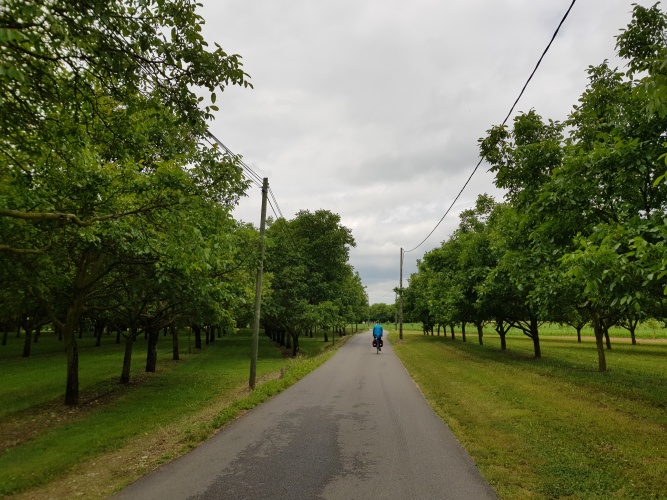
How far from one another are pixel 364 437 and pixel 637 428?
5.62 m

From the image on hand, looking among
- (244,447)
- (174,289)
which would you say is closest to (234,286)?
(174,289)

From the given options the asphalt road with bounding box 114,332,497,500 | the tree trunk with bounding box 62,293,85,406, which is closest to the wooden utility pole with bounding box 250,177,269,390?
the asphalt road with bounding box 114,332,497,500

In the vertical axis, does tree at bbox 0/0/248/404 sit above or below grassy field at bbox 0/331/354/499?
above

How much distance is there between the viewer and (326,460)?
6191mm

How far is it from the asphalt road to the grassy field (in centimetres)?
80

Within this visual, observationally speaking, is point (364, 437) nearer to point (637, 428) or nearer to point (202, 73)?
point (637, 428)

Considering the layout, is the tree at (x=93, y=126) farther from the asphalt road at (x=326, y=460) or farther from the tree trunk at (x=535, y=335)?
the tree trunk at (x=535, y=335)

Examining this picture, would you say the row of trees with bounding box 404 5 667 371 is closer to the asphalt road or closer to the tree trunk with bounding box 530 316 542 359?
the asphalt road

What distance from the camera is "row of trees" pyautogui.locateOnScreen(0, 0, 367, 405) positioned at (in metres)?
4.56

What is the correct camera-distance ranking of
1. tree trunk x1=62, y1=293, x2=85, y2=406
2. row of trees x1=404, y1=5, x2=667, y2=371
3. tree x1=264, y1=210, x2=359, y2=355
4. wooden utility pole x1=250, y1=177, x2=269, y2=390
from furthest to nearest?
tree x1=264, y1=210, x2=359, y2=355 → wooden utility pole x1=250, y1=177, x2=269, y2=390 → tree trunk x1=62, y1=293, x2=85, y2=406 → row of trees x1=404, y1=5, x2=667, y2=371

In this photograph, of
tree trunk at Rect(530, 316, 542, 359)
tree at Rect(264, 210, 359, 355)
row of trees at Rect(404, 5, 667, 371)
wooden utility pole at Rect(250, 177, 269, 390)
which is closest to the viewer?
row of trees at Rect(404, 5, 667, 371)

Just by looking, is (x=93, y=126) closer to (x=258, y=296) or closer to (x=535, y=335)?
Answer: (x=258, y=296)

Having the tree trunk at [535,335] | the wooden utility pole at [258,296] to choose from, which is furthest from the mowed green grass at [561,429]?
the tree trunk at [535,335]

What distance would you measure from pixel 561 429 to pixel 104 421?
36.4ft
